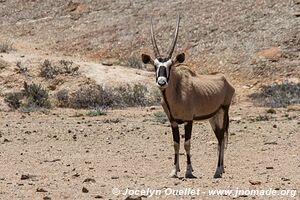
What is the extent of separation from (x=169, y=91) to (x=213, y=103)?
0.87m

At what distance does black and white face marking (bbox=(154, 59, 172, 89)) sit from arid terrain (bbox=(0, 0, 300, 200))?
1.34 metres

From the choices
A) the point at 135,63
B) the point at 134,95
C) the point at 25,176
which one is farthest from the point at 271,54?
the point at 25,176

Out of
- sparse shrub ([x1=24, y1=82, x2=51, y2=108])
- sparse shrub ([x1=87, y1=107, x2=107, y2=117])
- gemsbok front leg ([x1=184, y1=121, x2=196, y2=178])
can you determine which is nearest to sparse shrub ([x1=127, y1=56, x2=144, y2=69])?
sparse shrub ([x1=24, y1=82, x2=51, y2=108])

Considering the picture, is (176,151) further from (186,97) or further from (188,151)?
(186,97)

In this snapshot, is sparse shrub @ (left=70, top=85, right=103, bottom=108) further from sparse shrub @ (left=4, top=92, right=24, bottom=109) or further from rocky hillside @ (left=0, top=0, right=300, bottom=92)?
rocky hillside @ (left=0, top=0, right=300, bottom=92)

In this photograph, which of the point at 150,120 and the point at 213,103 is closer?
the point at 213,103

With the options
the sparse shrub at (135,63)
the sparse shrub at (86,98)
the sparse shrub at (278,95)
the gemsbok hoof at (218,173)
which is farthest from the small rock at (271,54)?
the gemsbok hoof at (218,173)

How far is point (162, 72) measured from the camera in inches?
416

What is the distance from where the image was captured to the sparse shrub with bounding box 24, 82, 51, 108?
22.5 meters

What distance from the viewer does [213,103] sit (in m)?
11.5

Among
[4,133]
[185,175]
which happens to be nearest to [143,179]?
[185,175]

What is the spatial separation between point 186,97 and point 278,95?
14.4 m

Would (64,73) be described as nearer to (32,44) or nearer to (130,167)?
(32,44)

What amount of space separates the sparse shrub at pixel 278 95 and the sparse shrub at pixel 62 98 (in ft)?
20.3
